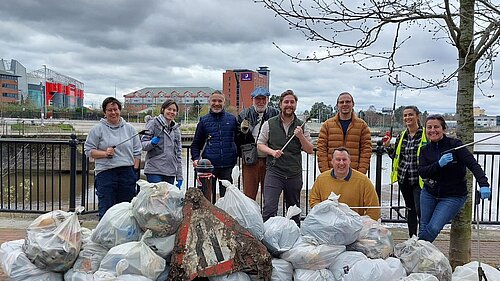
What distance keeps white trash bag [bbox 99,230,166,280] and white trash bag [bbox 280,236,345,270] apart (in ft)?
2.99

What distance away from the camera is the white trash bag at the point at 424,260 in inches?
118

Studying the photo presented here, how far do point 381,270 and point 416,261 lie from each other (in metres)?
0.39

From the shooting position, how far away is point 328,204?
3189 mm

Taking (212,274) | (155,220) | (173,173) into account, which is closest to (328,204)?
(212,274)

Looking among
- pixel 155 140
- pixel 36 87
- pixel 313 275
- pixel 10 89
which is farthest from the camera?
pixel 36 87

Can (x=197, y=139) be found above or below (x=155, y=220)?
above

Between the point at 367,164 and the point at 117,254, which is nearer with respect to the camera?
the point at 117,254

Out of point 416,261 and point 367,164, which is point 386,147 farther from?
point 416,261

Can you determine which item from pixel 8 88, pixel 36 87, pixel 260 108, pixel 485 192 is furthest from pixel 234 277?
pixel 36 87

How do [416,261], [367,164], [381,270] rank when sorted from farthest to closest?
[367,164]
[416,261]
[381,270]

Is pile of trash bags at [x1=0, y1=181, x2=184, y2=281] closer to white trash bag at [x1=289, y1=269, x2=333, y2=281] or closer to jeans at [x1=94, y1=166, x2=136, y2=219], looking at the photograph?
white trash bag at [x1=289, y1=269, x2=333, y2=281]

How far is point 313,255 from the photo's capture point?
2980 millimetres

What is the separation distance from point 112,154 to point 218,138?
113cm

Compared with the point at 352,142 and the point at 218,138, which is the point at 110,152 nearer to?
the point at 218,138
